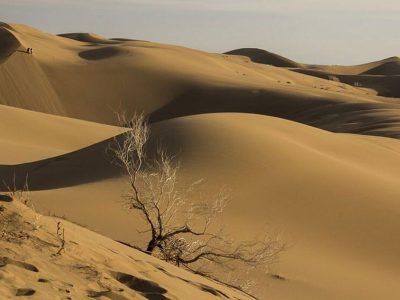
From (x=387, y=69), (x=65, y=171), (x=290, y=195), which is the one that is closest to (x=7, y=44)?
(x=65, y=171)

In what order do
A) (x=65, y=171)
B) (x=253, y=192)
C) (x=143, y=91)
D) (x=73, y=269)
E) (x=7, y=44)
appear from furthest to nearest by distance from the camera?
(x=143, y=91) < (x=7, y=44) < (x=65, y=171) < (x=253, y=192) < (x=73, y=269)

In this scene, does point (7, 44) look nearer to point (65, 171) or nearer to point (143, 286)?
point (65, 171)

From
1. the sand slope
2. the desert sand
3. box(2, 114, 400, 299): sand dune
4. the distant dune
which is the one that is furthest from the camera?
the distant dune

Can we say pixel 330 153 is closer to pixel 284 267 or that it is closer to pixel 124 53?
pixel 284 267

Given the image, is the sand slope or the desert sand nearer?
the sand slope

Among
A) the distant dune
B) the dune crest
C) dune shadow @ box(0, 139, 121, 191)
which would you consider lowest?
dune shadow @ box(0, 139, 121, 191)

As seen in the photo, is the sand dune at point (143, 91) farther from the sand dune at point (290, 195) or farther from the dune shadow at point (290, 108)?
the sand dune at point (290, 195)

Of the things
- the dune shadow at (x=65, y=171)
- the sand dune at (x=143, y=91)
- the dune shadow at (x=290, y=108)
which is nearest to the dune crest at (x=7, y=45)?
the sand dune at (x=143, y=91)

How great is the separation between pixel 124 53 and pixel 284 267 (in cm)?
4703

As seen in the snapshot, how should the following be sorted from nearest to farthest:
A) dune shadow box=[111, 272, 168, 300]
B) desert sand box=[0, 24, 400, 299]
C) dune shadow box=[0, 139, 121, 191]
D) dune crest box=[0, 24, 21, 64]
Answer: dune shadow box=[111, 272, 168, 300]
desert sand box=[0, 24, 400, 299]
dune shadow box=[0, 139, 121, 191]
dune crest box=[0, 24, 21, 64]

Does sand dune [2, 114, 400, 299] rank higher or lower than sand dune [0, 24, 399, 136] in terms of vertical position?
lower

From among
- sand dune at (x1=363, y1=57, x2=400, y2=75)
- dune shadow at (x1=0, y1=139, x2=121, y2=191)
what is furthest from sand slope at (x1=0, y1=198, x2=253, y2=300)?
sand dune at (x1=363, y1=57, x2=400, y2=75)

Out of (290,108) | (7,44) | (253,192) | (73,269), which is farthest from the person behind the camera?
(290,108)

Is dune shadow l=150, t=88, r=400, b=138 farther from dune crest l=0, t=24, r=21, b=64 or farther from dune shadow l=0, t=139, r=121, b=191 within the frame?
dune shadow l=0, t=139, r=121, b=191
